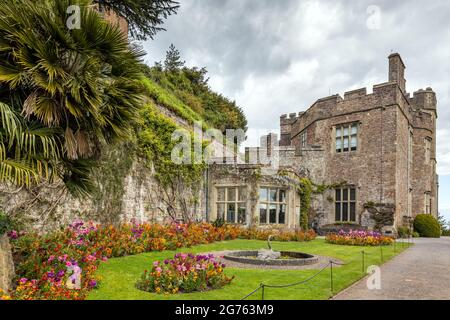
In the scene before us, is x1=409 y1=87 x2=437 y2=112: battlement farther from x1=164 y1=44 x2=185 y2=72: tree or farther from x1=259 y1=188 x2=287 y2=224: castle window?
x1=164 y1=44 x2=185 y2=72: tree

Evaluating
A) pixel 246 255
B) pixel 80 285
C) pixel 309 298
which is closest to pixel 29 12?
pixel 80 285

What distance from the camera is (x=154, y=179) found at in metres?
15.2

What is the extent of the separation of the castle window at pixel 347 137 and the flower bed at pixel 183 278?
1967cm

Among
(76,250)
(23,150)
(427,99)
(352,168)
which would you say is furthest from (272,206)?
(427,99)

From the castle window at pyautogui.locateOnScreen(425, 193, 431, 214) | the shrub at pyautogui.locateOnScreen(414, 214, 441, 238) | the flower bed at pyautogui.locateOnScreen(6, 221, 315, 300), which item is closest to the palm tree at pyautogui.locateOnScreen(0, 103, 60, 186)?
the flower bed at pyautogui.locateOnScreen(6, 221, 315, 300)

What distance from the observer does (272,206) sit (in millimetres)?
19359

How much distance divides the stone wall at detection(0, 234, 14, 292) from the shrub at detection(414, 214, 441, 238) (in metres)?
25.8

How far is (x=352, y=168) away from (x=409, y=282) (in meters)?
17.0

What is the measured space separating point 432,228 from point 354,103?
397 inches

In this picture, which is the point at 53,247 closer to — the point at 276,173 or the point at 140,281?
the point at 140,281

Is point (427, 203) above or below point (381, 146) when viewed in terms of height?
below

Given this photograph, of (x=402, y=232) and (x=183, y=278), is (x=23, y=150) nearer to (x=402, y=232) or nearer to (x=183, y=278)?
(x=183, y=278)

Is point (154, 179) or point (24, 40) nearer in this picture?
point (24, 40)

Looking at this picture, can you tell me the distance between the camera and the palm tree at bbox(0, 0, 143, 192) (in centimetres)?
547
